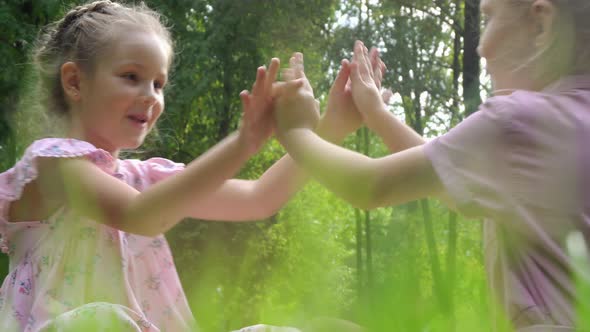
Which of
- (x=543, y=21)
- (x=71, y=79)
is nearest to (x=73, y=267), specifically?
(x=71, y=79)

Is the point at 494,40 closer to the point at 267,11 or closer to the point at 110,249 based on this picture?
the point at 110,249

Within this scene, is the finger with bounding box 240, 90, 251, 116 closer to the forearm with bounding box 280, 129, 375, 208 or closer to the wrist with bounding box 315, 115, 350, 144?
the forearm with bounding box 280, 129, 375, 208

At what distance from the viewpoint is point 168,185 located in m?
2.32

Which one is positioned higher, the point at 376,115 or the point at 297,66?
the point at 297,66

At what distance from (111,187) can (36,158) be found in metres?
0.34

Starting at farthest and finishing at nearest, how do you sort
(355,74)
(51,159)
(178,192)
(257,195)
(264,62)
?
(264,62)
(257,195)
(355,74)
(51,159)
(178,192)

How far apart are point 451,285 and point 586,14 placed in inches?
36.3

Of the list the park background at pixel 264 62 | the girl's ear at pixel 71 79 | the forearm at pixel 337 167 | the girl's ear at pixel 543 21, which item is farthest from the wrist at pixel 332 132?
the park background at pixel 264 62

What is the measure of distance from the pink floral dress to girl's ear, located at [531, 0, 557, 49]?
1345 millimetres

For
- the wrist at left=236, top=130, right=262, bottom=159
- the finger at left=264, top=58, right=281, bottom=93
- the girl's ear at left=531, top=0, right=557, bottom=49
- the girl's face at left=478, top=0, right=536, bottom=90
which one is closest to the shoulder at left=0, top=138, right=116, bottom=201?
the wrist at left=236, top=130, right=262, bottom=159

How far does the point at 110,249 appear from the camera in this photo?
8.85ft

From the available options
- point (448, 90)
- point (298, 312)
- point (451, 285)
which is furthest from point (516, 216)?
point (448, 90)

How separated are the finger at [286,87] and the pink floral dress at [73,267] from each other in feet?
1.90

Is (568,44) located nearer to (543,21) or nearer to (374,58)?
(543,21)
